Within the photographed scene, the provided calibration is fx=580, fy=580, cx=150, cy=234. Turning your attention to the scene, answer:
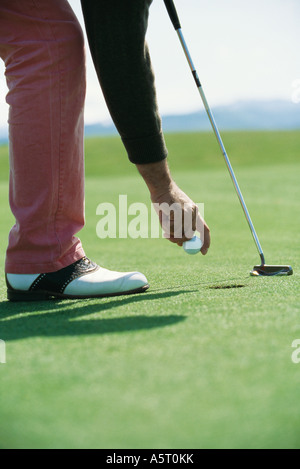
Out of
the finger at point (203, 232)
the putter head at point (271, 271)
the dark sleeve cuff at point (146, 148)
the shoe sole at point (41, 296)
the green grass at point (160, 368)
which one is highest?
the dark sleeve cuff at point (146, 148)

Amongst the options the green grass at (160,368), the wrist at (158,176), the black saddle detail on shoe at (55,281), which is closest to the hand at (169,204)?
the wrist at (158,176)

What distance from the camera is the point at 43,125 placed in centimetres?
196

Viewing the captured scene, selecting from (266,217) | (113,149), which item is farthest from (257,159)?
(266,217)

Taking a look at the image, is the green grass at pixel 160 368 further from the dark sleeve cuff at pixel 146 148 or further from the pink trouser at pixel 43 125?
the dark sleeve cuff at pixel 146 148

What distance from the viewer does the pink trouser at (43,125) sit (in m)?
1.93

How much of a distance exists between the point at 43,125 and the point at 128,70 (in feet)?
1.15

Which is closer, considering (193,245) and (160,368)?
(160,368)

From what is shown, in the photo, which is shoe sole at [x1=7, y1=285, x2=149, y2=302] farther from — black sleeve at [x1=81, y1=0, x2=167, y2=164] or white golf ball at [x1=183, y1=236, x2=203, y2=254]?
black sleeve at [x1=81, y1=0, x2=167, y2=164]

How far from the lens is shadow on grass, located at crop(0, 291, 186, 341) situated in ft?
4.50

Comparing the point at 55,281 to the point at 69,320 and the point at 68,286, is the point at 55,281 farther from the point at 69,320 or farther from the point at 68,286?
the point at 69,320

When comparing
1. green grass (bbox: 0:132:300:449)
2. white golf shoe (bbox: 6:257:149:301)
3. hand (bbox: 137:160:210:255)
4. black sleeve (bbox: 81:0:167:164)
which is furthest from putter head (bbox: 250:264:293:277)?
black sleeve (bbox: 81:0:167:164)

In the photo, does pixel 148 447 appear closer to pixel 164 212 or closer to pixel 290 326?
pixel 290 326

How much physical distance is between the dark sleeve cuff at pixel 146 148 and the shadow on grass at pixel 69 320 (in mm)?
466

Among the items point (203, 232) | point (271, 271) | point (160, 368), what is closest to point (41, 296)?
point (203, 232)
